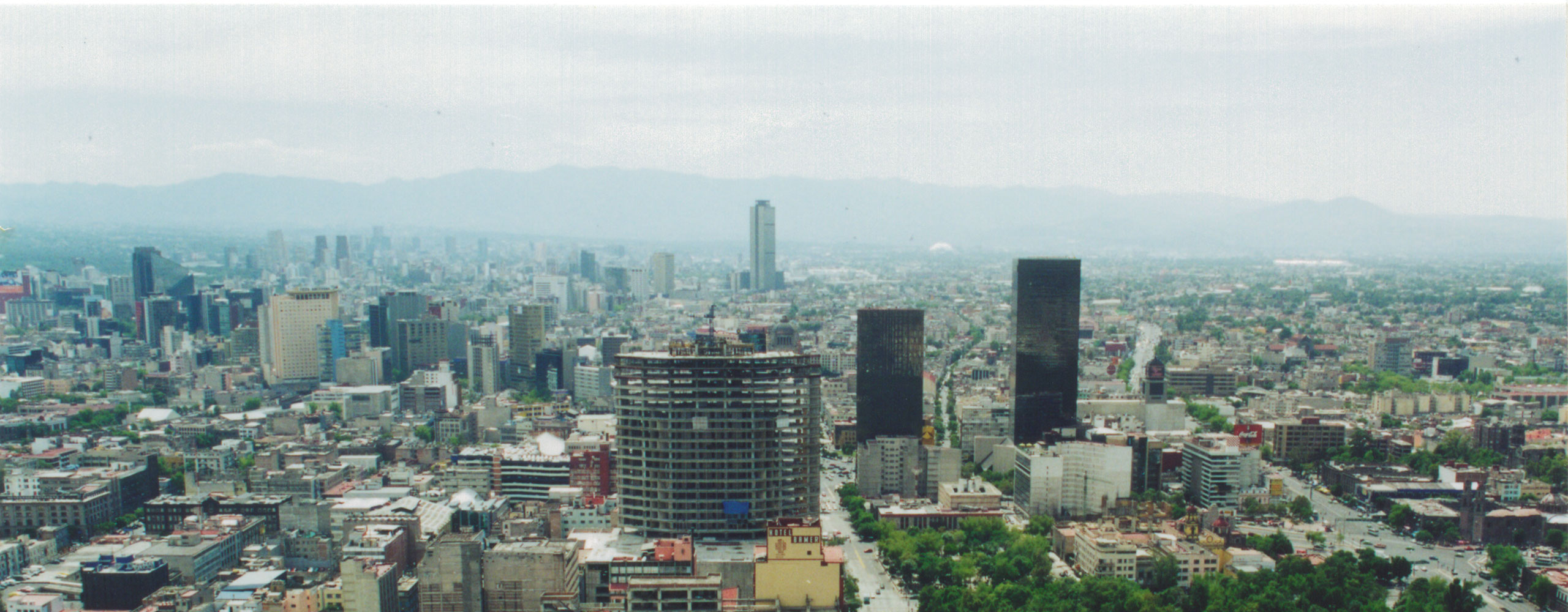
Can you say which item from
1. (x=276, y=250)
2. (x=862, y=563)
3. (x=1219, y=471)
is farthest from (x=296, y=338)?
(x=1219, y=471)

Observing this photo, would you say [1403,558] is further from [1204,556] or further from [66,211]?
[66,211]

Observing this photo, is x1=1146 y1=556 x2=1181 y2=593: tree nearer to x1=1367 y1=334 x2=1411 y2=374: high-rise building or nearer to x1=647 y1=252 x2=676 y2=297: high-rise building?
x1=1367 y1=334 x2=1411 y2=374: high-rise building

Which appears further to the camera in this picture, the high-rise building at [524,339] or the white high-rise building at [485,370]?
the high-rise building at [524,339]

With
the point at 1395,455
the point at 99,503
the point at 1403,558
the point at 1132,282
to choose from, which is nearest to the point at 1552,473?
the point at 1395,455

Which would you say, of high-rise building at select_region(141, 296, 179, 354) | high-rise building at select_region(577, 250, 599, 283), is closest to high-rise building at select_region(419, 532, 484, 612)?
high-rise building at select_region(141, 296, 179, 354)

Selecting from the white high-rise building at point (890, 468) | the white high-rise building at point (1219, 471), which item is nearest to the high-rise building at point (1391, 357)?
the white high-rise building at point (1219, 471)

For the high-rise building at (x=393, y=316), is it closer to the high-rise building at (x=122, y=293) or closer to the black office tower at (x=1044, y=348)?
the high-rise building at (x=122, y=293)
